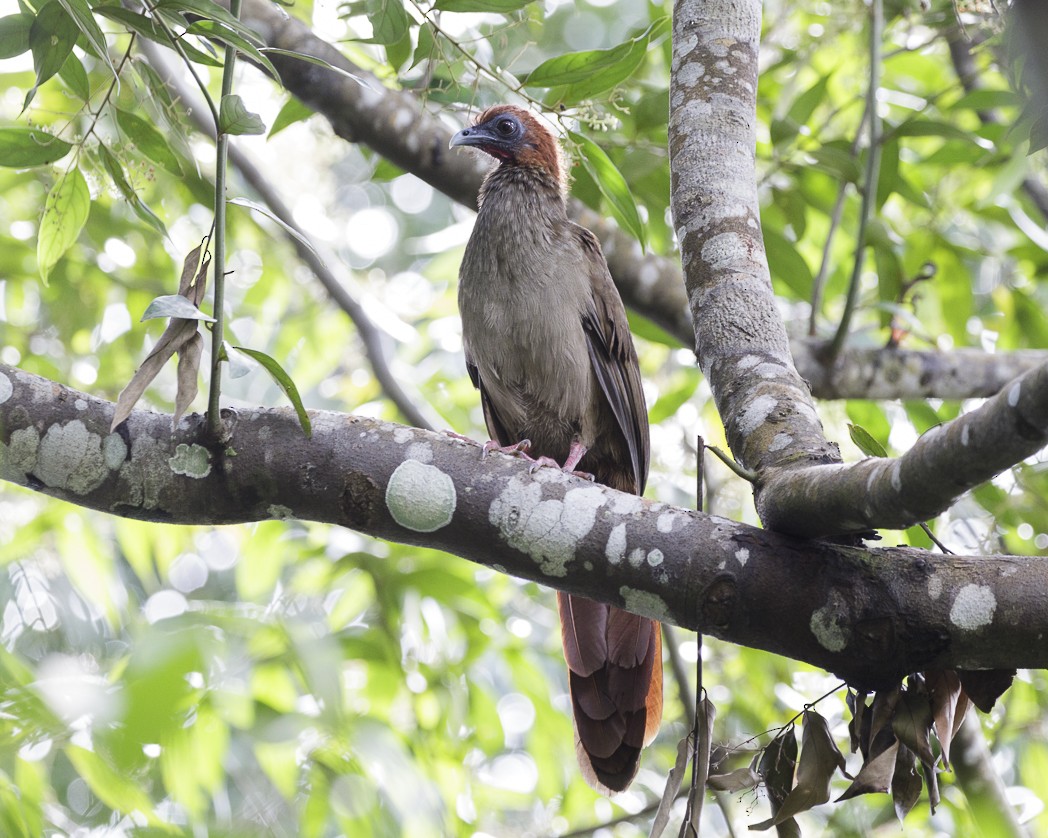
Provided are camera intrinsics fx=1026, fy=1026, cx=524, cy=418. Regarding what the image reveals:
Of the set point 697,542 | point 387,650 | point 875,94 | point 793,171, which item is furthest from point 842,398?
point 697,542

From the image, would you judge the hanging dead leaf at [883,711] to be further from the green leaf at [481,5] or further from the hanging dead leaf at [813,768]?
the green leaf at [481,5]

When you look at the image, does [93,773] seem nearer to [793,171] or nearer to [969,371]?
[793,171]

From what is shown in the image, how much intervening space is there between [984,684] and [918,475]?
2.06 feet

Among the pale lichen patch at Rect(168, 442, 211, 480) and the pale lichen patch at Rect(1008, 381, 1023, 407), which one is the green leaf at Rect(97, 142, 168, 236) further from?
the pale lichen patch at Rect(1008, 381, 1023, 407)

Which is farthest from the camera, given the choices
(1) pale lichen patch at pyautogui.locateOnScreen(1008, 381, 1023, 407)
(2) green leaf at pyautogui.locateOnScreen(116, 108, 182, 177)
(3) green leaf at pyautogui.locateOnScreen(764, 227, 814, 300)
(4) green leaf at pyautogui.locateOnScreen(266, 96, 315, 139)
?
(3) green leaf at pyautogui.locateOnScreen(764, 227, 814, 300)

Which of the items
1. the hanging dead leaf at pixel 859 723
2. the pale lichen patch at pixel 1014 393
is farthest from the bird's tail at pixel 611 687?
the pale lichen patch at pixel 1014 393

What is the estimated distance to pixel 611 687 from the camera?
118 inches

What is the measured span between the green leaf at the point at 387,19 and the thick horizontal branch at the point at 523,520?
0.85m

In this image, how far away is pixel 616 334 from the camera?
364 centimetres

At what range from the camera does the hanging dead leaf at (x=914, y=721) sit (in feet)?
6.09

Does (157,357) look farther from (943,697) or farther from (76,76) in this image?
(943,697)

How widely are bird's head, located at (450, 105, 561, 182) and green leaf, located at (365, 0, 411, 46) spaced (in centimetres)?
166

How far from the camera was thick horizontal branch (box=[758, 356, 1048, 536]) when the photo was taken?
4.40 feet

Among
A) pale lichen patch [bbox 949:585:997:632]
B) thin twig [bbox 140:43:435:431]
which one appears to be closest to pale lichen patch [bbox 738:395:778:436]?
pale lichen patch [bbox 949:585:997:632]
